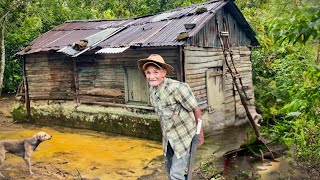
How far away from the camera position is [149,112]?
32.7 feet

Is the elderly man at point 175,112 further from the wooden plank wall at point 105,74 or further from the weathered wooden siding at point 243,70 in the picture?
the weathered wooden siding at point 243,70

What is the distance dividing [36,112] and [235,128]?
293 inches

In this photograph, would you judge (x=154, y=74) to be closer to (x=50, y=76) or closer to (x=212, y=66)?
(x=212, y=66)

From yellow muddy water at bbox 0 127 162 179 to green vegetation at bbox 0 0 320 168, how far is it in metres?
3.38

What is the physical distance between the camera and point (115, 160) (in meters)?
8.25

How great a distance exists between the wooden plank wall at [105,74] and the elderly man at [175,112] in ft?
18.8

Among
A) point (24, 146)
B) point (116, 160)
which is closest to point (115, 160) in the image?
point (116, 160)

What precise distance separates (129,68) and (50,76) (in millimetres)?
3534

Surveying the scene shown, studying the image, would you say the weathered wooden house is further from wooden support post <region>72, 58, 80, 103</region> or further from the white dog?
the white dog

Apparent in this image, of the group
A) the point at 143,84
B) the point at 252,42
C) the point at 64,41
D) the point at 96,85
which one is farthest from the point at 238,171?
the point at 64,41

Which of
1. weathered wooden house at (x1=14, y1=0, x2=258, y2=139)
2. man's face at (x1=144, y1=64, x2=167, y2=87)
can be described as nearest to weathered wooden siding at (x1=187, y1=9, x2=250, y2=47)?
weathered wooden house at (x1=14, y1=0, x2=258, y2=139)

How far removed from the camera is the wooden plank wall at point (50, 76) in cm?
1202

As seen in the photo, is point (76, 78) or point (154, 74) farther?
point (76, 78)

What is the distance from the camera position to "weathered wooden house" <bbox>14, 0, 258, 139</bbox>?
9750 millimetres
